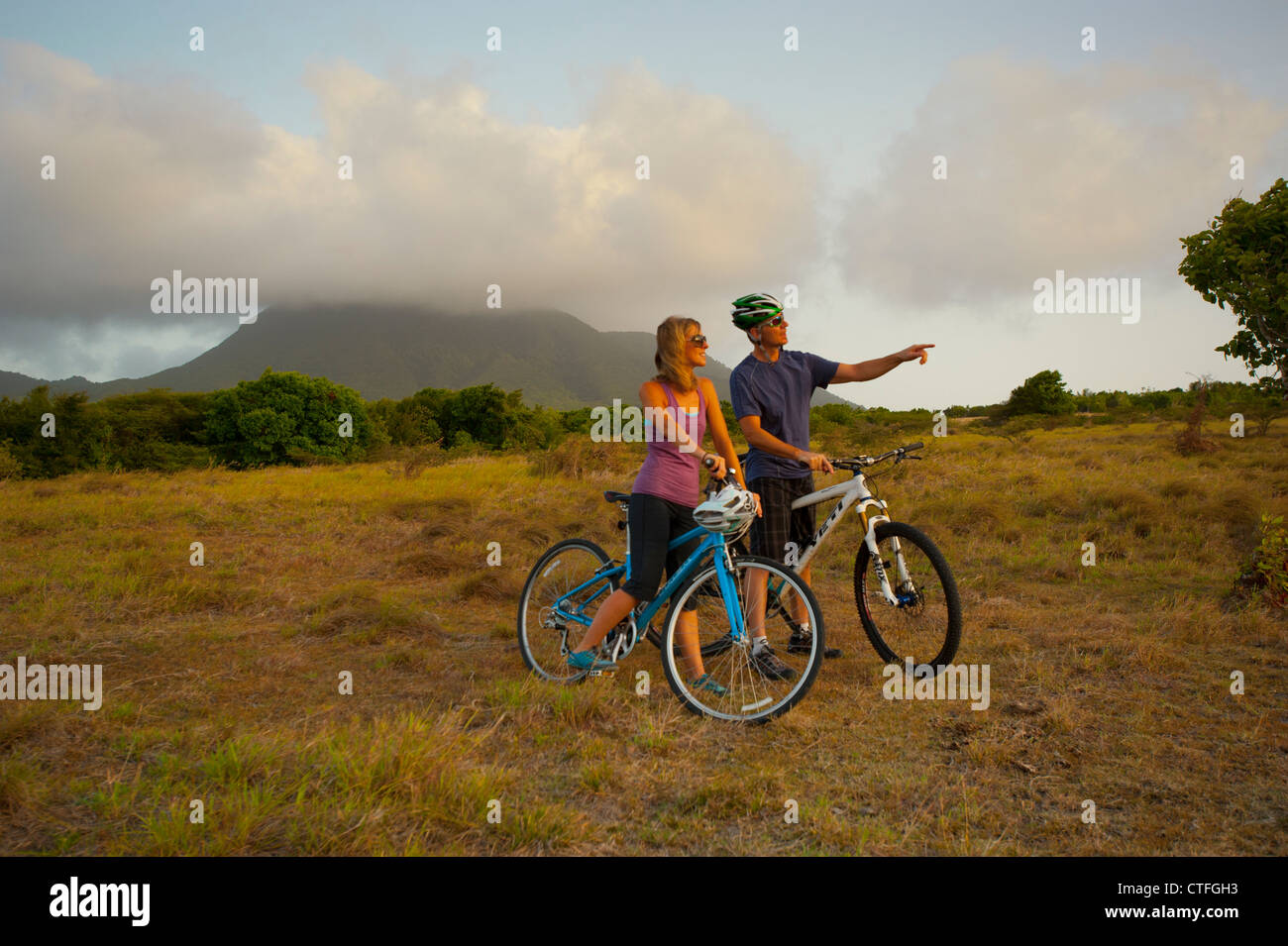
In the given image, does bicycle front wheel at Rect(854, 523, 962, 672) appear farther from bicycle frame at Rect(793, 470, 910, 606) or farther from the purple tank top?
the purple tank top

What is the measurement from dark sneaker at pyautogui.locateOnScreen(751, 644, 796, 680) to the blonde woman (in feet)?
0.89

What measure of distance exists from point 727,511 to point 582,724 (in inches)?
50.8

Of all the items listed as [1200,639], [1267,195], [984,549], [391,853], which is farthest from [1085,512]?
[391,853]

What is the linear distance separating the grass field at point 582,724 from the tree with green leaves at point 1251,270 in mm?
2322

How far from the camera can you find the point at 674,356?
13.4ft

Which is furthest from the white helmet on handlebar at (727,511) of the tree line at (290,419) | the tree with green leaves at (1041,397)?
the tree with green leaves at (1041,397)

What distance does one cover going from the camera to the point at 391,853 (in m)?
2.59

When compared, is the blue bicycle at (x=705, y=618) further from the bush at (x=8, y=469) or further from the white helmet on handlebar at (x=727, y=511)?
the bush at (x=8, y=469)

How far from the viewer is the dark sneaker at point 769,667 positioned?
4168mm

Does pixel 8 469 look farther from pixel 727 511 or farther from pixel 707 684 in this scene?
pixel 727 511

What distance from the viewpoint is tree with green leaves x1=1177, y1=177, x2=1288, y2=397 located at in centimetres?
885

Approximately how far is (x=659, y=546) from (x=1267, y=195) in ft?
Result: 31.1

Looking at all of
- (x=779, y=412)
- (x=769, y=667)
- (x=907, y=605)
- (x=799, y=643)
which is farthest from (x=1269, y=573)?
(x=769, y=667)
